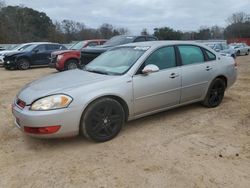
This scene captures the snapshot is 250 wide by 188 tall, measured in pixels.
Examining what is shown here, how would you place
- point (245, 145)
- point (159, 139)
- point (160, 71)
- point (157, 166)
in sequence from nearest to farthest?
point (157, 166) < point (245, 145) < point (159, 139) < point (160, 71)

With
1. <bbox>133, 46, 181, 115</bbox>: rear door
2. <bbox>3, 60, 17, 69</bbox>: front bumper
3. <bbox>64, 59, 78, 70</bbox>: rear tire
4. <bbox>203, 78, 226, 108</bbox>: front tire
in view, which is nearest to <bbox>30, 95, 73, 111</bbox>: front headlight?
<bbox>133, 46, 181, 115</bbox>: rear door

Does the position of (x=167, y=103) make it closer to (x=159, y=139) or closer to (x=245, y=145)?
(x=159, y=139)

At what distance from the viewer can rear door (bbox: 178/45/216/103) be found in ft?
18.6

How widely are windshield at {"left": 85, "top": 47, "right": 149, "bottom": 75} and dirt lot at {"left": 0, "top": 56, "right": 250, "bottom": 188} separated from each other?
103 centimetres

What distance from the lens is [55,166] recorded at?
12.6 ft

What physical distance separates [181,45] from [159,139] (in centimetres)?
210

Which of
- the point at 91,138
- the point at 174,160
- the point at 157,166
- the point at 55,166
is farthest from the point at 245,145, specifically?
the point at 55,166

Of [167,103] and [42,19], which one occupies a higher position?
[42,19]

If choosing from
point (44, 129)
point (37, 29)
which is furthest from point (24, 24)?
point (44, 129)

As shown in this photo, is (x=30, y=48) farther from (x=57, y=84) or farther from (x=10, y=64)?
(x=57, y=84)

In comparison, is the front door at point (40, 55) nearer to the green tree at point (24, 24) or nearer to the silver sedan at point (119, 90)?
the silver sedan at point (119, 90)

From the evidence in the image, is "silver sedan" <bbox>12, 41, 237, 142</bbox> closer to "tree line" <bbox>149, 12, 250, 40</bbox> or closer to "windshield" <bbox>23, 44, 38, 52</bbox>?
"windshield" <bbox>23, 44, 38, 52</bbox>

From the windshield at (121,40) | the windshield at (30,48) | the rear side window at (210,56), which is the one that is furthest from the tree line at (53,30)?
the rear side window at (210,56)

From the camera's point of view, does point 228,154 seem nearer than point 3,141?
Yes
